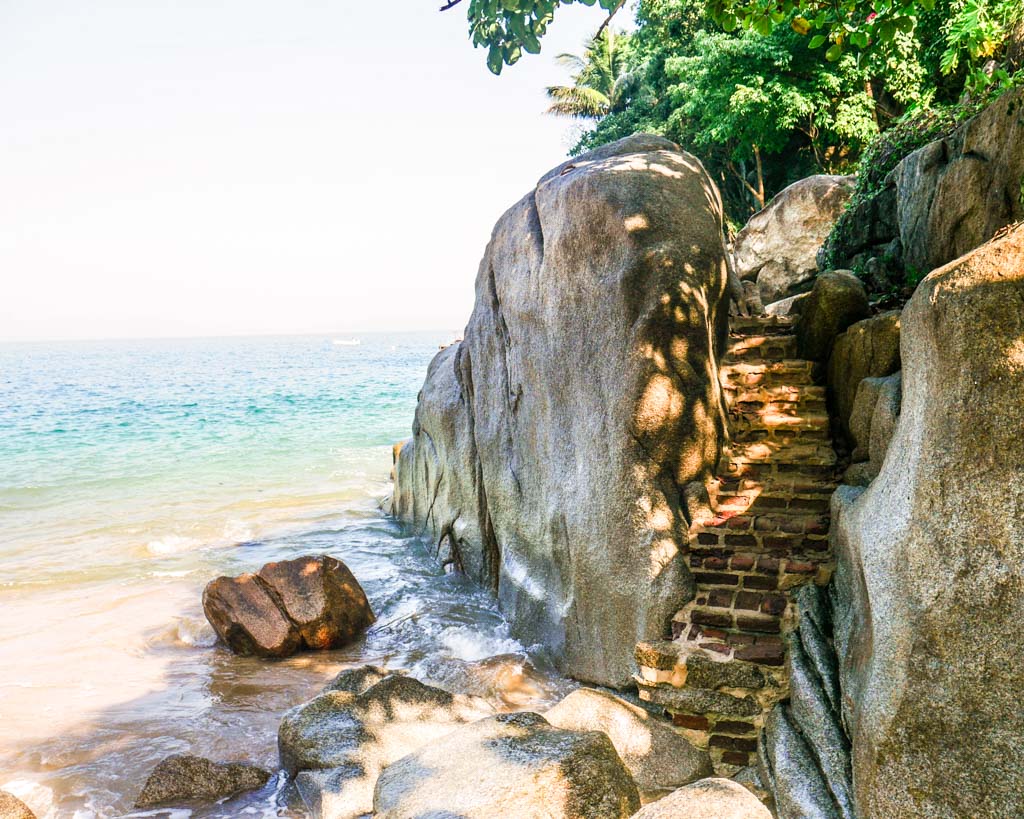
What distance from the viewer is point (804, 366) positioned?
6684 millimetres

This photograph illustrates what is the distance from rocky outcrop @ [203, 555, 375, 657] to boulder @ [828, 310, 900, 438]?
5.32 metres

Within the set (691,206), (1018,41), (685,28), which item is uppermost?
(685,28)

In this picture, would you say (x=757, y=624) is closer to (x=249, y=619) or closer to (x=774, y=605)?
(x=774, y=605)

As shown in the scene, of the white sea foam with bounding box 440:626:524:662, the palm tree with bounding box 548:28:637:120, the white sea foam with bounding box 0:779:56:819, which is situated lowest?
the white sea foam with bounding box 0:779:56:819

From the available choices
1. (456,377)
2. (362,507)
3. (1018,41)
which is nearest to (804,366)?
(1018,41)

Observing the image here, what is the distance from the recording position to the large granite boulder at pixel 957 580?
9.32 ft

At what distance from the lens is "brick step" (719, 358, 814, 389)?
21.8ft

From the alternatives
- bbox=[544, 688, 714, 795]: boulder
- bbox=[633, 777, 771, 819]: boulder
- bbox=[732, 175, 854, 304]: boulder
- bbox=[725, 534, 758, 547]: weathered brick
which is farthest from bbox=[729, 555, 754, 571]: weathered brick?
bbox=[732, 175, 854, 304]: boulder

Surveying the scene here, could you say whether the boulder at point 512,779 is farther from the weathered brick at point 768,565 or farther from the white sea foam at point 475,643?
the white sea foam at point 475,643

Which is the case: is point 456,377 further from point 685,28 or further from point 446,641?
point 685,28

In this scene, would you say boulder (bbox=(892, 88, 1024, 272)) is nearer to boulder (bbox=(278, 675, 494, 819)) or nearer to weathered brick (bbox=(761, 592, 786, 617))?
weathered brick (bbox=(761, 592, 786, 617))

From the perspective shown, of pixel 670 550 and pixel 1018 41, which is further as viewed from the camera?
pixel 1018 41

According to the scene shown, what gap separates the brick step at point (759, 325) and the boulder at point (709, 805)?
16.9 feet

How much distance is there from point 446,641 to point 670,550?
3.05 m
